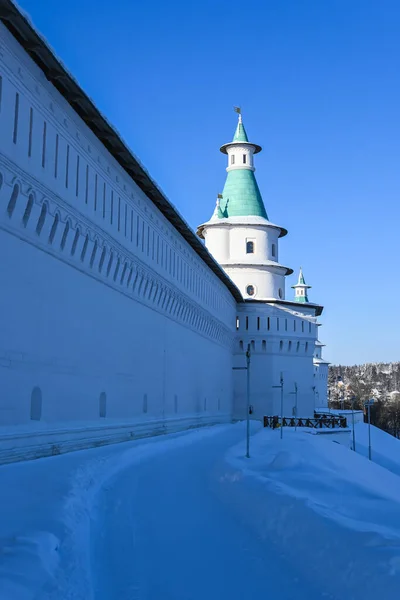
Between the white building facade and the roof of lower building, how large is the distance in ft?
0.13

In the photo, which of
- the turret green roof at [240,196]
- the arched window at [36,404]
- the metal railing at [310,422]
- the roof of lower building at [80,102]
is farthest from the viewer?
the turret green roof at [240,196]

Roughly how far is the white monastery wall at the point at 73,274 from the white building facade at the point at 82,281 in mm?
40

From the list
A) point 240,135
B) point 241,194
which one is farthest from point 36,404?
point 240,135

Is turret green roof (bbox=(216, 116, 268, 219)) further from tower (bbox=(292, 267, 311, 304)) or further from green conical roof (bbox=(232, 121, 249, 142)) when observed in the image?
tower (bbox=(292, 267, 311, 304))

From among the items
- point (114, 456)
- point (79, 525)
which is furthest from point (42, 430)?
point (79, 525)

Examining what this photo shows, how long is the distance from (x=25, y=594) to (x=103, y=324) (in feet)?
49.6

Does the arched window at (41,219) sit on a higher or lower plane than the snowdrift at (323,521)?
higher

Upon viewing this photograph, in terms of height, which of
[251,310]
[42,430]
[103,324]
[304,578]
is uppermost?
[251,310]

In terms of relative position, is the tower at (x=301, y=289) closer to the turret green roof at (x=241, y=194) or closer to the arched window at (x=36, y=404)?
the turret green roof at (x=241, y=194)

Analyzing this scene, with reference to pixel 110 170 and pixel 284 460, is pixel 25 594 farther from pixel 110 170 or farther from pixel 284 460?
pixel 110 170

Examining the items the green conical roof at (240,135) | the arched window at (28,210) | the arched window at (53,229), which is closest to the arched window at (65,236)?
the arched window at (53,229)

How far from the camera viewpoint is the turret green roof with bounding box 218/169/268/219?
4909cm

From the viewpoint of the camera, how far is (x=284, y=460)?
52.8 ft

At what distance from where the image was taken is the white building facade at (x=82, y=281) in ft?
48.6
